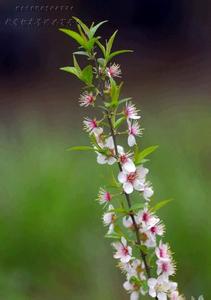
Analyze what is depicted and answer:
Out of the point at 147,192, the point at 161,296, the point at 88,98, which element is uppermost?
the point at 88,98

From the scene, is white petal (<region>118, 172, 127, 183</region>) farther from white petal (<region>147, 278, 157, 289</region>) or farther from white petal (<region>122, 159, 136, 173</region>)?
white petal (<region>147, 278, 157, 289</region>)

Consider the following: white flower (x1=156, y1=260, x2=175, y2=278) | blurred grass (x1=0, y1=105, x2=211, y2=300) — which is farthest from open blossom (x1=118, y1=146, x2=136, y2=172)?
blurred grass (x1=0, y1=105, x2=211, y2=300)

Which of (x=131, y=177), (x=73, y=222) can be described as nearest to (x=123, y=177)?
(x=131, y=177)

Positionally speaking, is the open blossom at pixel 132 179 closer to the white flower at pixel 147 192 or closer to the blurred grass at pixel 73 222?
the white flower at pixel 147 192

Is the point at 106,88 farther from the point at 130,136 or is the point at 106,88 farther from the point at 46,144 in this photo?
the point at 46,144

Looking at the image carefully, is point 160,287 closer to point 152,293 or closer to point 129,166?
point 152,293

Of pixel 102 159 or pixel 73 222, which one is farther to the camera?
pixel 73 222
